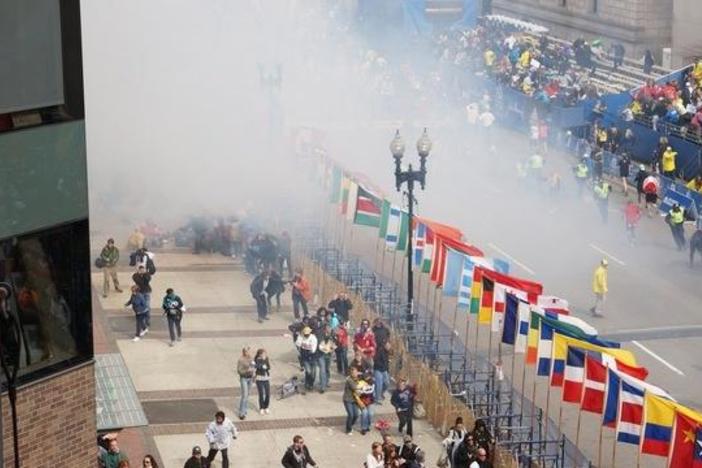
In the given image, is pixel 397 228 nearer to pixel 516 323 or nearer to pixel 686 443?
pixel 516 323

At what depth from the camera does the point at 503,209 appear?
4131cm

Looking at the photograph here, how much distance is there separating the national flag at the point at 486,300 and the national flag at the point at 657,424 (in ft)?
15.6

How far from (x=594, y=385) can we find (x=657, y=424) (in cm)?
153

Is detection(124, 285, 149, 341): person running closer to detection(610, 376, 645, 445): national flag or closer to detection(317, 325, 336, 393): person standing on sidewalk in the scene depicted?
detection(317, 325, 336, 393): person standing on sidewalk

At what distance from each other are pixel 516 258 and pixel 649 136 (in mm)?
9232

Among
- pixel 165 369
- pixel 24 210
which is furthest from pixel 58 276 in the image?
pixel 165 369

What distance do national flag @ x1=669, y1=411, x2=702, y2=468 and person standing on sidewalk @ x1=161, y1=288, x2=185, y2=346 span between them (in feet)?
34.2

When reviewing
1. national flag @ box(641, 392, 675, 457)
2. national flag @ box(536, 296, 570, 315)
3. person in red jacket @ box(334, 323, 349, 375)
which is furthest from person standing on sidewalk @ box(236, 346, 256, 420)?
national flag @ box(641, 392, 675, 457)

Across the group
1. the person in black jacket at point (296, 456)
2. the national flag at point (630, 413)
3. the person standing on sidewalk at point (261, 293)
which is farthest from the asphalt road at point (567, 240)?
the person in black jacket at point (296, 456)

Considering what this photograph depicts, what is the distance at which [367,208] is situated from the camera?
31203mm

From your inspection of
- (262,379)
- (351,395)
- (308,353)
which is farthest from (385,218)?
(351,395)

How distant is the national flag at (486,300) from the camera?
2531cm

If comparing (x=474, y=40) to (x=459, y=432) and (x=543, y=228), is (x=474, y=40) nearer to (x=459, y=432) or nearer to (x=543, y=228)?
(x=543, y=228)

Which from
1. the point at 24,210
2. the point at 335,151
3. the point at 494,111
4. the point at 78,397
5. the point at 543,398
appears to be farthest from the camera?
the point at 494,111
